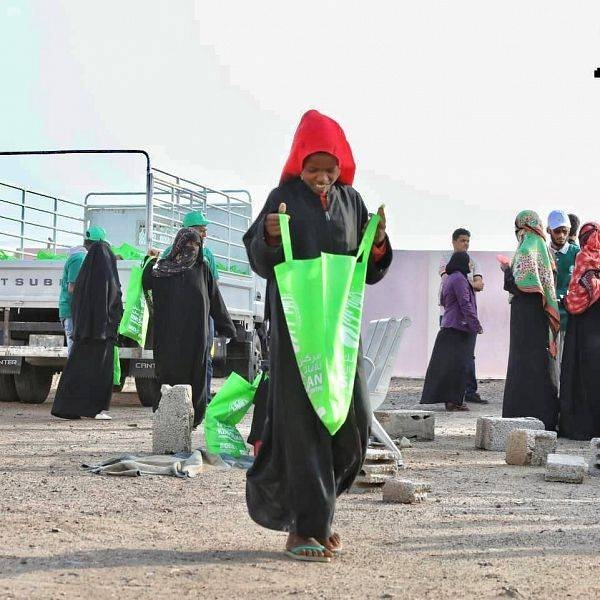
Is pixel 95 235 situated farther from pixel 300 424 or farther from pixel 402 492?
pixel 300 424

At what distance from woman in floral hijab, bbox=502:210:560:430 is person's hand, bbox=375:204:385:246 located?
18.6 ft

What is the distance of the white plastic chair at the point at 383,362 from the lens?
27.4 feet

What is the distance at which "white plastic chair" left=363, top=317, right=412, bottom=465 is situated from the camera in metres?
8.34

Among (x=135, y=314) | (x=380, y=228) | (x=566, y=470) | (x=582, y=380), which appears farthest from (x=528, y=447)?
(x=135, y=314)

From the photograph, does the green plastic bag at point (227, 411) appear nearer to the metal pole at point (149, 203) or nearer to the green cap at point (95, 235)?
the green cap at point (95, 235)

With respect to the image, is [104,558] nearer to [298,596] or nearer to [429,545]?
[298,596]

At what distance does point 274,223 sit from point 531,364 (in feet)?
20.8

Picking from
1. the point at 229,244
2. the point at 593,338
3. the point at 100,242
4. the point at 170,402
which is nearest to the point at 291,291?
the point at 170,402

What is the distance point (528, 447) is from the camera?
28.2 feet

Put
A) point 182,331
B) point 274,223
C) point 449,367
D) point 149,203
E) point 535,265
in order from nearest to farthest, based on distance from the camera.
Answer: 1. point 274,223
2. point 182,331
3. point 535,265
4. point 449,367
5. point 149,203

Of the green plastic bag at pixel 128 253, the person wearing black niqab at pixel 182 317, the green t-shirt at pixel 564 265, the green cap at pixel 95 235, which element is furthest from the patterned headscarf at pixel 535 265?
the green plastic bag at pixel 128 253

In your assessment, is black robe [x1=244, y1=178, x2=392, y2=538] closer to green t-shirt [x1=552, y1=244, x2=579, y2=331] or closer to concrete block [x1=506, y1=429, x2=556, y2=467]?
concrete block [x1=506, y1=429, x2=556, y2=467]

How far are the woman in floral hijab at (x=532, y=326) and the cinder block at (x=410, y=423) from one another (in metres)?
1.07

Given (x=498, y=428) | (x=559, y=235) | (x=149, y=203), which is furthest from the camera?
(x=149, y=203)
